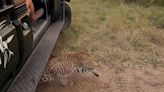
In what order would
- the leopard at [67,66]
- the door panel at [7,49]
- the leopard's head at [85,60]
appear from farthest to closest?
the leopard's head at [85,60], the leopard at [67,66], the door panel at [7,49]

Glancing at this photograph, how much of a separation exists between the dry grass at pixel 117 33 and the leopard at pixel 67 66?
18cm

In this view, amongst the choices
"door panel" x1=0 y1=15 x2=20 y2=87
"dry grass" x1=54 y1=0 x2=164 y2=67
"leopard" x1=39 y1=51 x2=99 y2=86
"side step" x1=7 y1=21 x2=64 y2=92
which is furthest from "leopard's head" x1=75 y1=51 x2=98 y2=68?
"door panel" x1=0 y1=15 x2=20 y2=87

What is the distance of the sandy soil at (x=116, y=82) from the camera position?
3461 mm

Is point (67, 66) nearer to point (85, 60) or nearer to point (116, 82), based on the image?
point (85, 60)

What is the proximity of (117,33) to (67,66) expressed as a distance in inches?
67.9

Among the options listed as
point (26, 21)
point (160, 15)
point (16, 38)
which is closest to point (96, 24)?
point (160, 15)

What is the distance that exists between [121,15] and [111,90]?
3079 mm

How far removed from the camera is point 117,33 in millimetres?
5379

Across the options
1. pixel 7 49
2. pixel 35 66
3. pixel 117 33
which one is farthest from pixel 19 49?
pixel 117 33

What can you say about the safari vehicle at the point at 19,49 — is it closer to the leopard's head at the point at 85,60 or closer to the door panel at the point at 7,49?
the door panel at the point at 7,49

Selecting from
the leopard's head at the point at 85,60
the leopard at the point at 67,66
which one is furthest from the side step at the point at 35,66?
the leopard's head at the point at 85,60

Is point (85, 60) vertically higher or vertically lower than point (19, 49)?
lower

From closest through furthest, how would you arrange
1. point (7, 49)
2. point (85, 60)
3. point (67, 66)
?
point (7, 49) → point (67, 66) → point (85, 60)

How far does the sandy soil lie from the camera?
3461 millimetres
